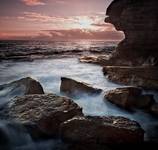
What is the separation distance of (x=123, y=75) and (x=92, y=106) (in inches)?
156

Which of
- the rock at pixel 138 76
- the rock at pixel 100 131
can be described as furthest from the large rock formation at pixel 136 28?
the rock at pixel 100 131

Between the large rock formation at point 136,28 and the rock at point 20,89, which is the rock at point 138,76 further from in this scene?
the rock at point 20,89

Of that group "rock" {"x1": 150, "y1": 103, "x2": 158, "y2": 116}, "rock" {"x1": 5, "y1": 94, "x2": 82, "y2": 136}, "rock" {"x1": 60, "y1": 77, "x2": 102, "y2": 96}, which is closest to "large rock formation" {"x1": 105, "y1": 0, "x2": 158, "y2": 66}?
"rock" {"x1": 60, "y1": 77, "x2": 102, "y2": 96}

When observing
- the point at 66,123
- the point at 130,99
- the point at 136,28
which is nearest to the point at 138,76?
the point at 130,99

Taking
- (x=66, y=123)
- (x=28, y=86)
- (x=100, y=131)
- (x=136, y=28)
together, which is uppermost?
(x=136, y=28)

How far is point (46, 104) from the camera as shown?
289 inches

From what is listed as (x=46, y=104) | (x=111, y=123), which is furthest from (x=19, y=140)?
(x=111, y=123)

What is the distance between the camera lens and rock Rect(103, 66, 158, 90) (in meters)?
11.3

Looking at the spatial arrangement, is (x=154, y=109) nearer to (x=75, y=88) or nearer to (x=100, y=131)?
(x=100, y=131)

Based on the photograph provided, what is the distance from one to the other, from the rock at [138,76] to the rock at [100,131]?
528 centimetres

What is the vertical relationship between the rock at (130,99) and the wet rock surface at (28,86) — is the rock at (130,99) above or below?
below

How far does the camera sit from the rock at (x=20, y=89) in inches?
368

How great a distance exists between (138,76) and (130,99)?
3.33 m

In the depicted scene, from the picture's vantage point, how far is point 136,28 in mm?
16156
